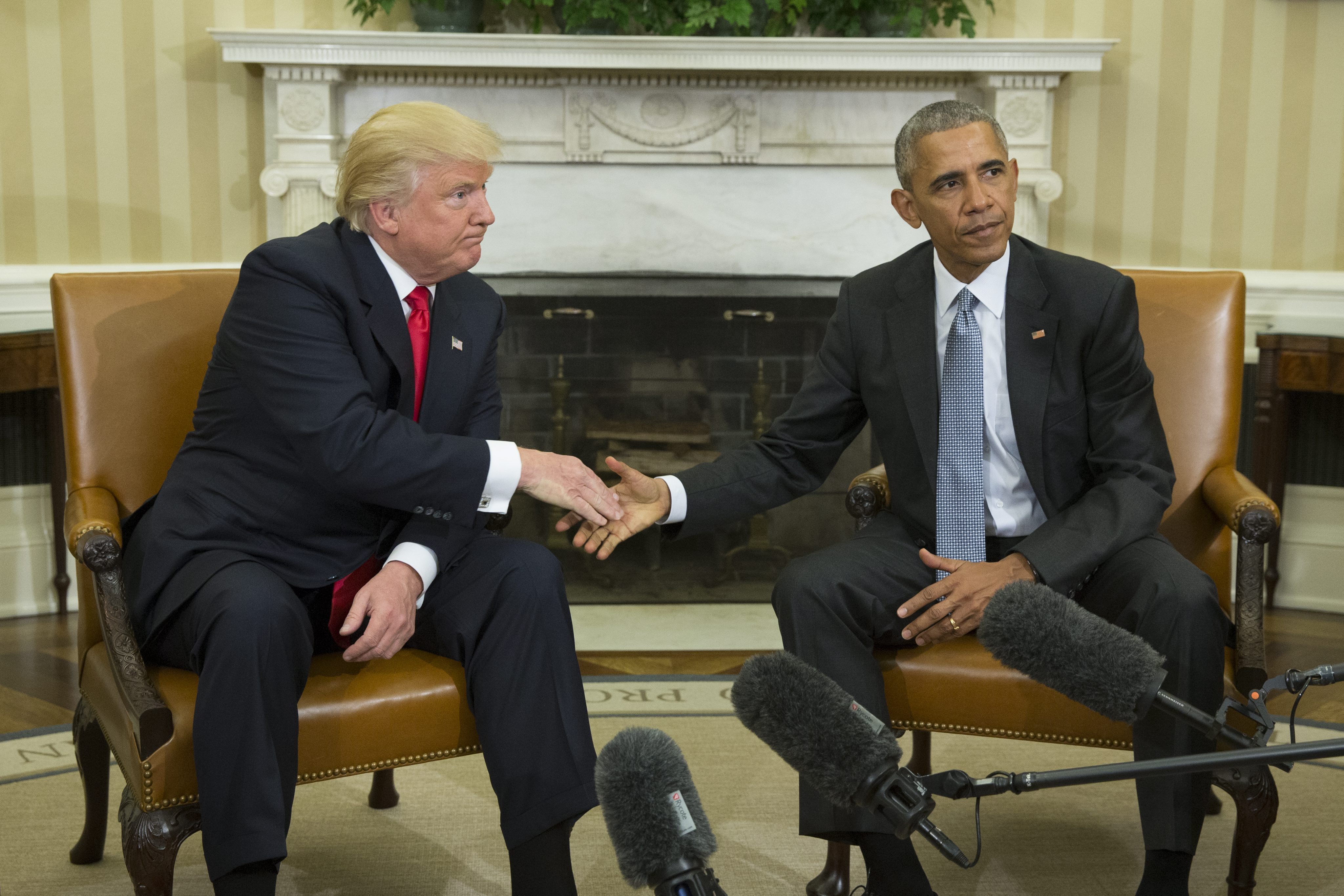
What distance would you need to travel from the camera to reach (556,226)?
402 centimetres

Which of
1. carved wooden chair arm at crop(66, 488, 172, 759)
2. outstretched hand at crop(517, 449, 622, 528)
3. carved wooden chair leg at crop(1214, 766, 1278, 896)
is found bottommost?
carved wooden chair leg at crop(1214, 766, 1278, 896)

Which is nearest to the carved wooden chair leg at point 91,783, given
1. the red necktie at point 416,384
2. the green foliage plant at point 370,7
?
the red necktie at point 416,384

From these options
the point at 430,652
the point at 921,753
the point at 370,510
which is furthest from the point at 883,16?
the point at 430,652

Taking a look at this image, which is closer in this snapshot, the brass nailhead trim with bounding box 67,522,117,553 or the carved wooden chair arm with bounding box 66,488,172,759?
the carved wooden chair arm with bounding box 66,488,172,759

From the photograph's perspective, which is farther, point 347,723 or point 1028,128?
point 1028,128

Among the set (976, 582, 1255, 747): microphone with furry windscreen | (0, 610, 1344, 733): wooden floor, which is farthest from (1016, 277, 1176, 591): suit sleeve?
(0, 610, 1344, 733): wooden floor

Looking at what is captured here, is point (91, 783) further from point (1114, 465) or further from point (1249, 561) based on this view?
point (1249, 561)

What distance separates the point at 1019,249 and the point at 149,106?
295 cm

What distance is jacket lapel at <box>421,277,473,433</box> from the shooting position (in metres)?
1.96

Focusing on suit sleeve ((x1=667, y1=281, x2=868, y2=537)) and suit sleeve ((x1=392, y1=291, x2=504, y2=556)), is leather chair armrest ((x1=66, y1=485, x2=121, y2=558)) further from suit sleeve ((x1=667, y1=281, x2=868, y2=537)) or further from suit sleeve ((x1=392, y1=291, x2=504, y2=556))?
suit sleeve ((x1=667, y1=281, x2=868, y2=537))

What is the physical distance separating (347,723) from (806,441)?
97 cm

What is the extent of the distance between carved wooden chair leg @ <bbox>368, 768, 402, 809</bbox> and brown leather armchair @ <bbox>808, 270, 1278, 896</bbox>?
2.83 feet

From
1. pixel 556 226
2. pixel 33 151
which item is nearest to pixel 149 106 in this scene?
pixel 33 151

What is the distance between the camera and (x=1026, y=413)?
203 centimetres
